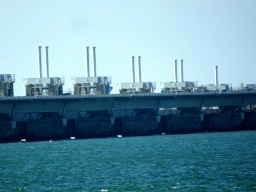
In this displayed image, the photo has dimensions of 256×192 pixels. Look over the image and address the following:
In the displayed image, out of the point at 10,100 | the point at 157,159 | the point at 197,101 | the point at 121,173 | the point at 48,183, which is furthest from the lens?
the point at 197,101

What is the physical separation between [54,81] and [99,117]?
10365mm

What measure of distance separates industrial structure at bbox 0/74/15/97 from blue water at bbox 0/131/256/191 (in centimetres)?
3356

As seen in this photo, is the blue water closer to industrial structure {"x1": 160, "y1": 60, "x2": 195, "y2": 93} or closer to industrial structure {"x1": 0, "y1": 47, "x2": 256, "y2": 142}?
industrial structure {"x1": 0, "y1": 47, "x2": 256, "y2": 142}

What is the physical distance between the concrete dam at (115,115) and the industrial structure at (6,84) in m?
4.44

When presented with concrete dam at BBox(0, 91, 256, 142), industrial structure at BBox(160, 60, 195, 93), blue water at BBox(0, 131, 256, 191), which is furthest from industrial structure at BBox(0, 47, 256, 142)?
blue water at BBox(0, 131, 256, 191)

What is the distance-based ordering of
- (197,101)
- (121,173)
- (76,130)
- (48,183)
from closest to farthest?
(48,183), (121,173), (76,130), (197,101)

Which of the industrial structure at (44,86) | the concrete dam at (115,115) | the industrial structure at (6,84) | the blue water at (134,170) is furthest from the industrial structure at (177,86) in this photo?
the blue water at (134,170)

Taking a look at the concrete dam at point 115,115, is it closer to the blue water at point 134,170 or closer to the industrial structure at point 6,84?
the industrial structure at point 6,84

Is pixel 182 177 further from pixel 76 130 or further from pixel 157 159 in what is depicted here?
pixel 76 130

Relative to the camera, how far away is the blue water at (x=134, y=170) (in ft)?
114

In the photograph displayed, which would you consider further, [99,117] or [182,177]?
[99,117]

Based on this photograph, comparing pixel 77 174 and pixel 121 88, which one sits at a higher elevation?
pixel 121 88

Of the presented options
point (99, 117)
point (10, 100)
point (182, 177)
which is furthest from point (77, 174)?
point (99, 117)

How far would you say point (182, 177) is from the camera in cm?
3775
